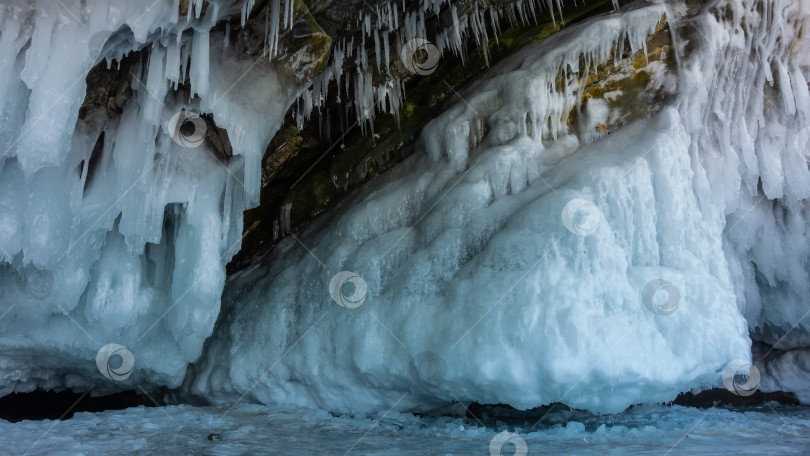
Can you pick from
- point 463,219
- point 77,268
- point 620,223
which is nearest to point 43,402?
point 77,268

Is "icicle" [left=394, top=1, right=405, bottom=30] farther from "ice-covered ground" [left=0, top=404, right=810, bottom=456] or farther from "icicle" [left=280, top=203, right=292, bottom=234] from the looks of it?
"ice-covered ground" [left=0, top=404, right=810, bottom=456]

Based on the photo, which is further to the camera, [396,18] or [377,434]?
[396,18]

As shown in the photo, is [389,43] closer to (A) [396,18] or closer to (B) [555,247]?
(A) [396,18]

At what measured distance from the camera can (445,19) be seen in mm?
6227

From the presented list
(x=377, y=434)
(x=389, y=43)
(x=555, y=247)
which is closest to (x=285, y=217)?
(x=389, y=43)

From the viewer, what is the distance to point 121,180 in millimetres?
4961

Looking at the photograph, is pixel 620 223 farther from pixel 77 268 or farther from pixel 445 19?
pixel 77 268

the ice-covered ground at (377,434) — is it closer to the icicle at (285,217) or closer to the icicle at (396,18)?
the icicle at (285,217)

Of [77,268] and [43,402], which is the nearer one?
[77,268]

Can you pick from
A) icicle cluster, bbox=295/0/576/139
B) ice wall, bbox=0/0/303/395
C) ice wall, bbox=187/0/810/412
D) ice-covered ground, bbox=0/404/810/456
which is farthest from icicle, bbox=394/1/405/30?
ice-covered ground, bbox=0/404/810/456

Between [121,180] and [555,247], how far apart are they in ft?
12.1

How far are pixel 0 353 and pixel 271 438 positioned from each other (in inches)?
132

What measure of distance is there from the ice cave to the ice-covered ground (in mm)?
45

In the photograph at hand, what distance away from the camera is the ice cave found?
4191 millimetres
